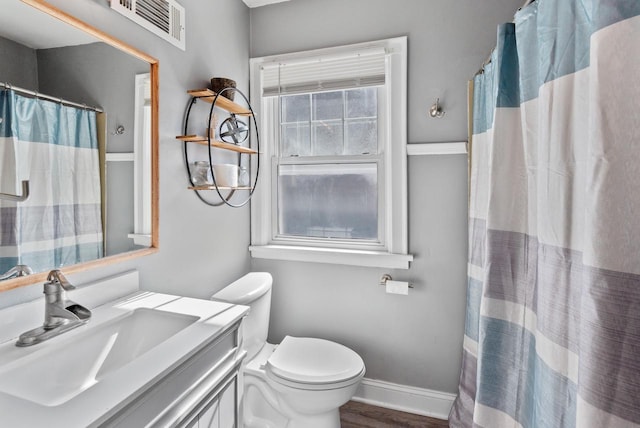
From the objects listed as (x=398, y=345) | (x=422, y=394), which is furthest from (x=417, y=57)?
(x=422, y=394)

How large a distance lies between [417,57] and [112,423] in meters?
2.01

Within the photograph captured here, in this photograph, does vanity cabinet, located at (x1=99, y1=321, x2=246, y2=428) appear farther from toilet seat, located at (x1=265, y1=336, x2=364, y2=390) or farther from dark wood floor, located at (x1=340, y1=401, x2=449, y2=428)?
dark wood floor, located at (x1=340, y1=401, x2=449, y2=428)

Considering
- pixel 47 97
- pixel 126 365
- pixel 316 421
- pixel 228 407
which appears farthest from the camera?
pixel 316 421

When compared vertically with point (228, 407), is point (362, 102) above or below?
above

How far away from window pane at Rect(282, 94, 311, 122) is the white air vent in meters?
0.77

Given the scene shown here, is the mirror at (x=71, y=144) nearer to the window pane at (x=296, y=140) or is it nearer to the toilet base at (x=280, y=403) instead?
the toilet base at (x=280, y=403)

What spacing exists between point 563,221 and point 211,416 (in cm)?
111

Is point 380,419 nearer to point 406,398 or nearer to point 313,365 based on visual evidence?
point 406,398

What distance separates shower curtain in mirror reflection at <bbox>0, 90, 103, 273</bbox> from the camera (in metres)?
0.91

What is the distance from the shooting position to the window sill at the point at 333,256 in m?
1.91

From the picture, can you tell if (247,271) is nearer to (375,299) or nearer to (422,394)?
(375,299)

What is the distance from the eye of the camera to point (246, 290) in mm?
1624

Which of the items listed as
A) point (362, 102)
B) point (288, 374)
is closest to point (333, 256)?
point (288, 374)

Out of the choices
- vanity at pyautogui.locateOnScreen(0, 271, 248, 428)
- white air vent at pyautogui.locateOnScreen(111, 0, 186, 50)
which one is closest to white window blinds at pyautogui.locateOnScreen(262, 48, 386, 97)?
white air vent at pyautogui.locateOnScreen(111, 0, 186, 50)
